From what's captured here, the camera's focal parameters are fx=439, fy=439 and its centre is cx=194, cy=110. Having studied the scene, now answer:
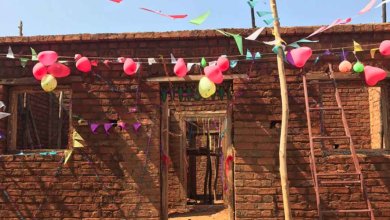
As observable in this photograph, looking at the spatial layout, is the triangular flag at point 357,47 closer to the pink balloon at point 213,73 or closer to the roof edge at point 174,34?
the roof edge at point 174,34

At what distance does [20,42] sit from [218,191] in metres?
8.75

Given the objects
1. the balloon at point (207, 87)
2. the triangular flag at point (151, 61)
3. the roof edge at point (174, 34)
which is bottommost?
the balloon at point (207, 87)

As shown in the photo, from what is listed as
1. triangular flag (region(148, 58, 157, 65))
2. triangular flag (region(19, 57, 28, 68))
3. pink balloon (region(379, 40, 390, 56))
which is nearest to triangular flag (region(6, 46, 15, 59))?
triangular flag (region(19, 57, 28, 68))

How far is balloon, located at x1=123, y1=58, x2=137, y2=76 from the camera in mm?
5773

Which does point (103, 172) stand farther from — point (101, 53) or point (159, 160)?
point (101, 53)

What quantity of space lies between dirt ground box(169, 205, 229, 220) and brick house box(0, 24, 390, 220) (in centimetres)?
372

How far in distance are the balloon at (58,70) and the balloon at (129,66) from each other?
0.77 m

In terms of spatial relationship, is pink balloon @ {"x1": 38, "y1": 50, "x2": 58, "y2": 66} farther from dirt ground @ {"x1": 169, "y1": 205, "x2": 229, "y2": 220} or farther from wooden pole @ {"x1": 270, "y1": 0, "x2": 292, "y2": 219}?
dirt ground @ {"x1": 169, "y1": 205, "x2": 229, "y2": 220}

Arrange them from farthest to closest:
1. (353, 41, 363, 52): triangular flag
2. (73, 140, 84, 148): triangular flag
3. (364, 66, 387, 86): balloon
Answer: (73, 140, 84, 148): triangular flag → (353, 41, 363, 52): triangular flag → (364, 66, 387, 86): balloon

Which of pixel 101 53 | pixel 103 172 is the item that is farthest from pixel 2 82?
pixel 103 172

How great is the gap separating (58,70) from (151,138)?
1.52 meters

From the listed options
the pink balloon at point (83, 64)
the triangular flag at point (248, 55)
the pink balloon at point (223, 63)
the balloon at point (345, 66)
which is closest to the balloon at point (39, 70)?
the pink balloon at point (83, 64)

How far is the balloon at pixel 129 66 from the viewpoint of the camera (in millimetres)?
5773

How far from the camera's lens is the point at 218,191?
13.6 metres
